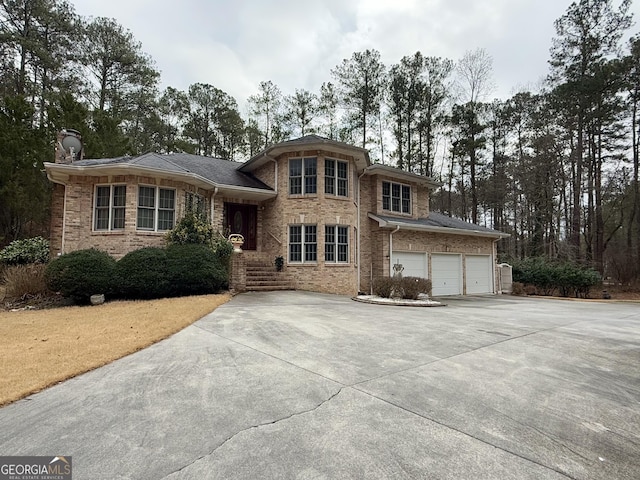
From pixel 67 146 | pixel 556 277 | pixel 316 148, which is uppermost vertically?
pixel 316 148

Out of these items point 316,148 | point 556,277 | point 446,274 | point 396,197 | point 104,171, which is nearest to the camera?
point 104,171

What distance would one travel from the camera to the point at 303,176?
539 inches

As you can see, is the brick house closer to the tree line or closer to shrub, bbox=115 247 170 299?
shrub, bbox=115 247 170 299

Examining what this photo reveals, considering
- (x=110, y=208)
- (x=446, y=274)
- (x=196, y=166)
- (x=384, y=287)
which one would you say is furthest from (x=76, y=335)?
(x=446, y=274)

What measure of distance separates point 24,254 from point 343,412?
1495cm

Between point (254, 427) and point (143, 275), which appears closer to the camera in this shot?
point (254, 427)

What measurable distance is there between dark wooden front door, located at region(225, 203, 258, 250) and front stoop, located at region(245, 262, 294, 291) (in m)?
1.75

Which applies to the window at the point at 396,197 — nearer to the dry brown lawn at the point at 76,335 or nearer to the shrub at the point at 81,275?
the dry brown lawn at the point at 76,335

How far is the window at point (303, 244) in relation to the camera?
13.4 meters

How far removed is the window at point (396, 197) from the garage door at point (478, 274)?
4.37 meters

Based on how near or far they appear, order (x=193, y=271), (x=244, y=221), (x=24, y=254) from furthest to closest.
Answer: (x=244, y=221) → (x=24, y=254) → (x=193, y=271)

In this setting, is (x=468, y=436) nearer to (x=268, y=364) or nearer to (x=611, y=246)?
(x=268, y=364)

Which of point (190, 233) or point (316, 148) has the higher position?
point (316, 148)

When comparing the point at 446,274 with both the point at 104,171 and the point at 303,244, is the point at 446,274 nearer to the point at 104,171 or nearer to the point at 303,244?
the point at 303,244
